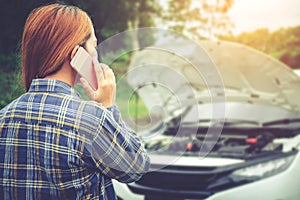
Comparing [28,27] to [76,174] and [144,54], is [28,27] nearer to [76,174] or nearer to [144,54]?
[76,174]

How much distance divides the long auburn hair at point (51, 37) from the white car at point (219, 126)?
5.93 ft

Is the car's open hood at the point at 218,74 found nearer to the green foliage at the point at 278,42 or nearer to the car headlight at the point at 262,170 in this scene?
the green foliage at the point at 278,42

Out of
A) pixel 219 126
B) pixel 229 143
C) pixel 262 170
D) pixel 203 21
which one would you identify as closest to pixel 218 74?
pixel 219 126

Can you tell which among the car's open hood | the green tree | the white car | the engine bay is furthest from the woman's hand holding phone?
the green tree

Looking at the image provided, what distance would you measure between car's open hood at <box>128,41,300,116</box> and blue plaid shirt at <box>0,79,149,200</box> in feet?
7.39

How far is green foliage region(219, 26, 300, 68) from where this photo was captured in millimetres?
3959

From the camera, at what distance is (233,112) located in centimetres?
360

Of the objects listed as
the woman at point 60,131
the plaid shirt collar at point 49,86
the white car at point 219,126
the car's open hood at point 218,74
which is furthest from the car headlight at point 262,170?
the plaid shirt collar at point 49,86

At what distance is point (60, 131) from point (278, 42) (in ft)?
11.3

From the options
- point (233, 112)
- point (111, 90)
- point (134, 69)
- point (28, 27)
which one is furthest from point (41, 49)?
point (233, 112)

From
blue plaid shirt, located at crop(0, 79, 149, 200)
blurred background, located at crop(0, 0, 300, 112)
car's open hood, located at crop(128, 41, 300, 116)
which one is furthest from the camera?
car's open hood, located at crop(128, 41, 300, 116)

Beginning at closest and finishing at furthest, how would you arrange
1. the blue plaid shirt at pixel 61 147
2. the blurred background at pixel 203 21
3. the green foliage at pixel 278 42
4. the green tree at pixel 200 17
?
1. the blue plaid shirt at pixel 61 147
2. the blurred background at pixel 203 21
3. the green foliage at pixel 278 42
4. the green tree at pixel 200 17

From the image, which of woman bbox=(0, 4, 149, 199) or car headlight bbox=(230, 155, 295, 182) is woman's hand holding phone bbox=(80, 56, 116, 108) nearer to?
woman bbox=(0, 4, 149, 199)

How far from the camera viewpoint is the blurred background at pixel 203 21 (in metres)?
2.04
